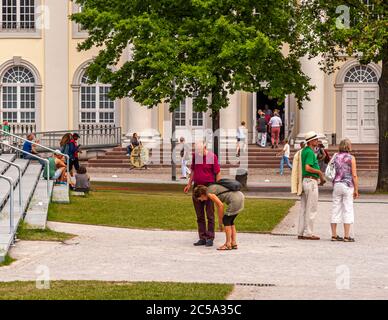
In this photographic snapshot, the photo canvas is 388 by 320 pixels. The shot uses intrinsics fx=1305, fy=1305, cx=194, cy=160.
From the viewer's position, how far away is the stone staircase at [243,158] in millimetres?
49906

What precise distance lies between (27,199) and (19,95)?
31783 mm

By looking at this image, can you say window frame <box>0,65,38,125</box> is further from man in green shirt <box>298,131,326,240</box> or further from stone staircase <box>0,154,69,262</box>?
man in green shirt <box>298,131,326,240</box>

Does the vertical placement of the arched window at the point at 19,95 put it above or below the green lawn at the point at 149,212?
above

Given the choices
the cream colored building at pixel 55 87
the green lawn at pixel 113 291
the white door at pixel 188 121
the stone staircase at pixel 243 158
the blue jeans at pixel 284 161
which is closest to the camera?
the green lawn at pixel 113 291

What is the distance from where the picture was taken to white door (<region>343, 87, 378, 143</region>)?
55031 millimetres

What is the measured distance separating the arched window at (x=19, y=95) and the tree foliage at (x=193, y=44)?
18369 mm

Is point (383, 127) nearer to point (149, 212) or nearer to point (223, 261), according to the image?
point (149, 212)

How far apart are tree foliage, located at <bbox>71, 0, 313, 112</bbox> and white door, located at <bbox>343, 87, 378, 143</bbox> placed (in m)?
16.5

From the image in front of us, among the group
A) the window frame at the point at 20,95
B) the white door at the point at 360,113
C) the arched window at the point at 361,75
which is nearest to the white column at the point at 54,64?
the window frame at the point at 20,95

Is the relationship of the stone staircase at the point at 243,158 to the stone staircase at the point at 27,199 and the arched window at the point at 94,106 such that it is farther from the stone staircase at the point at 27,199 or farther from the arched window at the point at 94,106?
the stone staircase at the point at 27,199

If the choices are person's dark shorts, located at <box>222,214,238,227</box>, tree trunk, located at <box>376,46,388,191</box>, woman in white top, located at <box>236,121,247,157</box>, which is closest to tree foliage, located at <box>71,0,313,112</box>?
tree trunk, located at <box>376,46,388,191</box>

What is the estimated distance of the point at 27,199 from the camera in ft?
83.7
